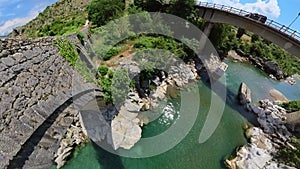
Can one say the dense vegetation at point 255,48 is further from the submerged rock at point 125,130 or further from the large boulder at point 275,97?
the submerged rock at point 125,130

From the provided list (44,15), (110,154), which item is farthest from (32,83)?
(44,15)

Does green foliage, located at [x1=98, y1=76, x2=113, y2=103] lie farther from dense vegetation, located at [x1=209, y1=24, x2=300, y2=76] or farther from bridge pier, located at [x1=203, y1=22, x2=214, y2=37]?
dense vegetation, located at [x1=209, y1=24, x2=300, y2=76]

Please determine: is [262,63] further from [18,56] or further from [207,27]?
[18,56]

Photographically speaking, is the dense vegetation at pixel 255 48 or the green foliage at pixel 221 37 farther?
the dense vegetation at pixel 255 48

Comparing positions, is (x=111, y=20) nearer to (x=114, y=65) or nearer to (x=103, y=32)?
(x=103, y=32)

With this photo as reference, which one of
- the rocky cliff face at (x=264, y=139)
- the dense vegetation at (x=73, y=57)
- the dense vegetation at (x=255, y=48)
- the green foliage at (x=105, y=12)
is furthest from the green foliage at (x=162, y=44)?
the dense vegetation at (x=255, y=48)

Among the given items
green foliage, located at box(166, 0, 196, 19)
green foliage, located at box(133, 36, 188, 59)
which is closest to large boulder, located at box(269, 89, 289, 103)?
green foliage, located at box(133, 36, 188, 59)
